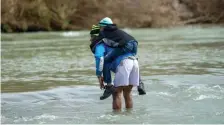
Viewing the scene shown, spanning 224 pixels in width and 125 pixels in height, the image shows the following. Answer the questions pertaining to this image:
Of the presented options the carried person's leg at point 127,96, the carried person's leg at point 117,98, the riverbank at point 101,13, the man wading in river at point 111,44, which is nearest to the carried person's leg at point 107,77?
the man wading in river at point 111,44

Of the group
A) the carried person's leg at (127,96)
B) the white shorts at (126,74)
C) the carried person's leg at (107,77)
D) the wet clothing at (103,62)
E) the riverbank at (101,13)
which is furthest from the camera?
the riverbank at (101,13)

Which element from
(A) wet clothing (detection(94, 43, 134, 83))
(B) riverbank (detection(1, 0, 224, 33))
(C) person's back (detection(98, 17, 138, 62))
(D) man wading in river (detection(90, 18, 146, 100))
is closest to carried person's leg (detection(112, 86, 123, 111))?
(D) man wading in river (detection(90, 18, 146, 100))

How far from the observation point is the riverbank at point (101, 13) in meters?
49.5

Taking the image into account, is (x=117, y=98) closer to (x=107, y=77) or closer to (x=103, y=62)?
(x=107, y=77)

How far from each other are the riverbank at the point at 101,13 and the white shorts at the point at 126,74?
1530 inches

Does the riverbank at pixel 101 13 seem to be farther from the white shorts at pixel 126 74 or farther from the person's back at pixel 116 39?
the white shorts at pixel 126 74

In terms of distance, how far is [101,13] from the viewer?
183 feet

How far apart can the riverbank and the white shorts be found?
128ft

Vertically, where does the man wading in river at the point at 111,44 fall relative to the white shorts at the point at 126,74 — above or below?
above

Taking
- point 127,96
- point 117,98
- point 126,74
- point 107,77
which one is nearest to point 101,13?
point 127,96

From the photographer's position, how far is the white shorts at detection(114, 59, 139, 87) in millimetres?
9836

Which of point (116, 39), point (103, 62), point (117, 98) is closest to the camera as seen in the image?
point (103, 62)

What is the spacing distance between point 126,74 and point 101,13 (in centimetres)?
4614

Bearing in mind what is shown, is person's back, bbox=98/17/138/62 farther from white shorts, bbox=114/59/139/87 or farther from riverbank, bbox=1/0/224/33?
riverbank, bbox=1/0/224/33
